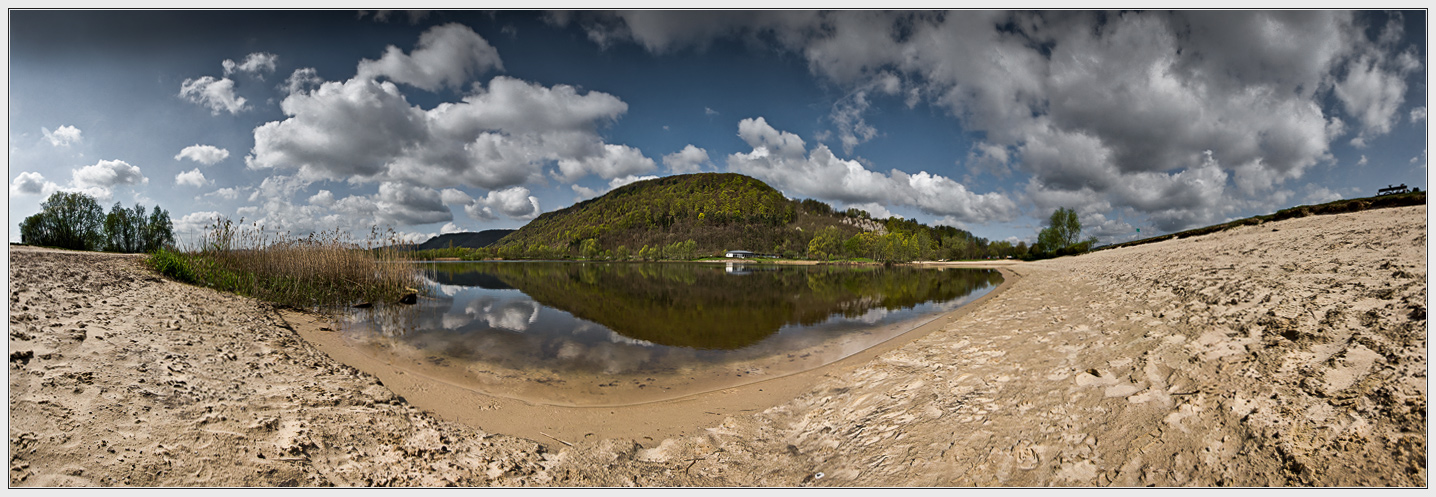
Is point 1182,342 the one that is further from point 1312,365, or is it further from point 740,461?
point 740,461

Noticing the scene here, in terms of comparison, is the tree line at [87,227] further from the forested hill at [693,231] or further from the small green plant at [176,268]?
the forested hill at [693,231]

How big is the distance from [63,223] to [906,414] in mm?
54948

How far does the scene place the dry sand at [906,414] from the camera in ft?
9.80

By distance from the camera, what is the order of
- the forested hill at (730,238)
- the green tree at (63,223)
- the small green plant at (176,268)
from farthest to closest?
the forested hill at (730,238)
the green tree at (63,223)
the small green plant at (176,268)

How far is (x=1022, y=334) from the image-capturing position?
7418 millimetres

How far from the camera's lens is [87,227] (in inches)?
1240

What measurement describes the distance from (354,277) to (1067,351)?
908 inches

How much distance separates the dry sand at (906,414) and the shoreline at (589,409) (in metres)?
0.11

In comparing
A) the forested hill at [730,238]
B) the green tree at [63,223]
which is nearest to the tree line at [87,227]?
the green tree at [63,223]

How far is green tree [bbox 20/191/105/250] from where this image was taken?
29.5 meters

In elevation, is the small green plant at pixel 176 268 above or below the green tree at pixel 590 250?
below

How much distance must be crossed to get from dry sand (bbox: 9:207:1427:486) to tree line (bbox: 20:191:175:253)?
38.3 meters

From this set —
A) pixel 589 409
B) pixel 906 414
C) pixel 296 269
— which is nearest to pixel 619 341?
pixel 589 409

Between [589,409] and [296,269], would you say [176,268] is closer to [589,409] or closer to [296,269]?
[296,269]
